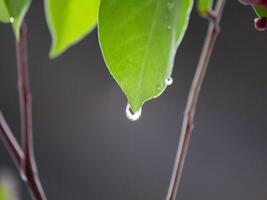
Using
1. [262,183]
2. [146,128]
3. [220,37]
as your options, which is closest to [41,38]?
[146,128]

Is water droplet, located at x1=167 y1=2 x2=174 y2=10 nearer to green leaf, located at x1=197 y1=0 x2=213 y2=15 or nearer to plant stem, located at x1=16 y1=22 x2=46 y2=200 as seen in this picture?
green leaf, located at x1=197 y1=0 x2=213 y2=15

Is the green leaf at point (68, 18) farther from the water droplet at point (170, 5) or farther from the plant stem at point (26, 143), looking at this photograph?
the water droplet at point (170, 5)

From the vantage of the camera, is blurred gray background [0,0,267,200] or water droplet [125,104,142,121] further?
blurred gray background [0,0,267,200]

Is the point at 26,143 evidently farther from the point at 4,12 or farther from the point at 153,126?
the point at 153,126

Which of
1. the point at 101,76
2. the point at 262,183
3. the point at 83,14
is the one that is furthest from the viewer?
the point at 101,76

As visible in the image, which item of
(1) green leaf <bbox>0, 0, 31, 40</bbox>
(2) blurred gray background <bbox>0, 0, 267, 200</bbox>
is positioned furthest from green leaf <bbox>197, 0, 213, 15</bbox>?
(2) blurred gray background <bbox>0, 0, 267, 200</bbox>

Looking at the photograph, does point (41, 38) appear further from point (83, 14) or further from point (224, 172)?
point (83, 14)

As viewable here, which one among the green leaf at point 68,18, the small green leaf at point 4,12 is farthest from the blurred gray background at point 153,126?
→ the small green leaf at point 4,12
